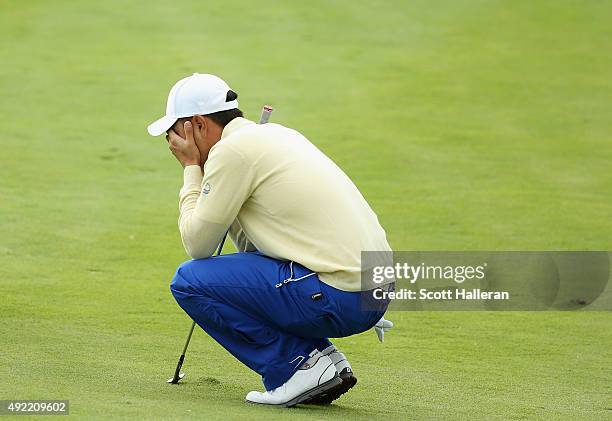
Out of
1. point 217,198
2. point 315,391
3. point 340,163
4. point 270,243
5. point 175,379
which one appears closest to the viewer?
point 217,198

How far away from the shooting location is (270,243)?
455 centimetres

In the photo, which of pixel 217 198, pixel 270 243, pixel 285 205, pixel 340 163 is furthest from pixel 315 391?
pixel 340 163

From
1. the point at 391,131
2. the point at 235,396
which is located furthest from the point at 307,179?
the point at 391,131

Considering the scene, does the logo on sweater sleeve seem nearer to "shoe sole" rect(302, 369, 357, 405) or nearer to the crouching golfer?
the crouching golfer

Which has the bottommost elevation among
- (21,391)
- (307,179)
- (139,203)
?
(139,203)

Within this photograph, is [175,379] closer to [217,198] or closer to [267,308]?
[267,308]

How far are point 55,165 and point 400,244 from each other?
3.35 meters

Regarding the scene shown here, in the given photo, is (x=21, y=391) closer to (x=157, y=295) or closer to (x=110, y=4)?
(x=157, y=295)

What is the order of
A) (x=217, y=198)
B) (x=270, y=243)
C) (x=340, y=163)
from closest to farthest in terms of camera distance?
(x=217, y=198) < (x=270, y=243) < (x=340, y=163)

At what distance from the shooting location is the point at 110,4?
52.2 ft

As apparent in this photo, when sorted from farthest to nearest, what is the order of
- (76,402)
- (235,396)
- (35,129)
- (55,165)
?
(35,129) < (55,165) < (235,396) < (76,402)

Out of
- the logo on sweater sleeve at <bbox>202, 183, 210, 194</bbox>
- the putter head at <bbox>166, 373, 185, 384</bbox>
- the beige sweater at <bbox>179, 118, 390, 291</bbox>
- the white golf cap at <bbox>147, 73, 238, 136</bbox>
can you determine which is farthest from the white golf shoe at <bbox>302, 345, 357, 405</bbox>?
the white golf cap at <bbox>147, 73, 238, 136</bbox>

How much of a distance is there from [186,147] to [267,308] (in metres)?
0.72

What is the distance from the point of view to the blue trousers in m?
4.50
